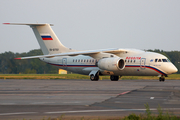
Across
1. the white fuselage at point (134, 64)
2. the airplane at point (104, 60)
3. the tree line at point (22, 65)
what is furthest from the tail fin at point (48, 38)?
the tree line at point (22, 65)

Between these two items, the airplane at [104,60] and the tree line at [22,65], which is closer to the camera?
the airplane at [104,60]

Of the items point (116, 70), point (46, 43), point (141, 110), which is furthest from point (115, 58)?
point (141, 110)

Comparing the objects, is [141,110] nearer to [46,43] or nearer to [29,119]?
[29,119]

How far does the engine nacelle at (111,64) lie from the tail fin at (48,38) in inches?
310

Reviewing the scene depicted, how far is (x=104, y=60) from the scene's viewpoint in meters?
35.5

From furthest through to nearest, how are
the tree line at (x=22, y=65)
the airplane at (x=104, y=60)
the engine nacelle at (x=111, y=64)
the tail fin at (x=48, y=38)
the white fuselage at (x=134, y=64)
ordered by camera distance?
the tree line at (x=22, y=65) < the tail fin at (x=48, y=38) < the engine nacelle at (x=111, y=64) < the airplane at (x=104, y=60) < the white fuselage at (x=134, y=64)

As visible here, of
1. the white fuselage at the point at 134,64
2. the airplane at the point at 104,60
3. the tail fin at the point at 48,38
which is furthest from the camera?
the tail fin at the point at 48,38

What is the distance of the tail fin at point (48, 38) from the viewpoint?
1660 inches

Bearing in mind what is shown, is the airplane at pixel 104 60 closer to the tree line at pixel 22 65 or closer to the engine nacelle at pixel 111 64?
the engine nacelle at pixel 111 64

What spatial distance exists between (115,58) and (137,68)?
274 cm

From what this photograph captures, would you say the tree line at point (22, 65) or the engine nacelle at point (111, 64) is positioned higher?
the tree line at point (22, 65)

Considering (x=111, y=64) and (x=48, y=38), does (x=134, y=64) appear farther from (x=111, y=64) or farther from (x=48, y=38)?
(x=48, y=38)

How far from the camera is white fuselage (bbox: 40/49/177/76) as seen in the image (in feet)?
111

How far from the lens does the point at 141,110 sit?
10.3 m
